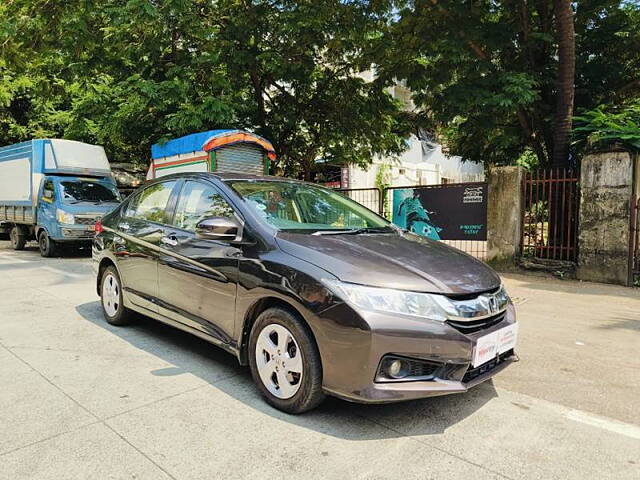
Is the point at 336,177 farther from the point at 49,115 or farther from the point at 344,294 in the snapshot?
the point at 344,294

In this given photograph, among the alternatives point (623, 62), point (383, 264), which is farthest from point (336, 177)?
point (383, 264)

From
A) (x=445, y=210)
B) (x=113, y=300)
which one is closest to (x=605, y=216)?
(x=445, y=210)

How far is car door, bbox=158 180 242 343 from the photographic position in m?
3.62

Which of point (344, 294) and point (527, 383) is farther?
point (527, 383)

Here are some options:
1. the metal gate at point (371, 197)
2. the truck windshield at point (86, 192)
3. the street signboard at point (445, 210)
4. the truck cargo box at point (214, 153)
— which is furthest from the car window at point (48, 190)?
the street signboard at point (445, 210)

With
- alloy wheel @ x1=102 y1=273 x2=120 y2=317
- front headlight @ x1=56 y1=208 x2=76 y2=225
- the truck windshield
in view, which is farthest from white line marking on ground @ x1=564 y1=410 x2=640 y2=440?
the truck windshield

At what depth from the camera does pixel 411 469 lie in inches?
102

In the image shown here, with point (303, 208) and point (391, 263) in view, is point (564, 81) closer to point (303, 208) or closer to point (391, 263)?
point (303, 208)

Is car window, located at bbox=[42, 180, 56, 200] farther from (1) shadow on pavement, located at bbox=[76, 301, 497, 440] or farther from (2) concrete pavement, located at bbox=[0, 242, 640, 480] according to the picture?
(1) shadow on pavement, located at bbox=[76, 301, 497, 440]

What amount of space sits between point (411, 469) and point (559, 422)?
1232 mm

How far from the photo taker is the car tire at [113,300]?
16.7 feet

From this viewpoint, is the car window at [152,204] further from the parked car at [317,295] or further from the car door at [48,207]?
the car door at [48,207]

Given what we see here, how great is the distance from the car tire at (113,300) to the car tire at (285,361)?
2.30 m

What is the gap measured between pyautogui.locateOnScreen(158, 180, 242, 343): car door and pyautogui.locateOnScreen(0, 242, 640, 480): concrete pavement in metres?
0.45
